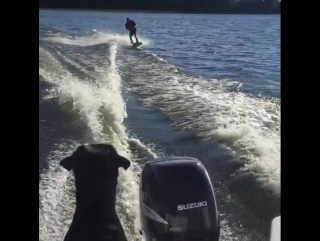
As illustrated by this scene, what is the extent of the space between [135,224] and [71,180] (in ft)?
1.19

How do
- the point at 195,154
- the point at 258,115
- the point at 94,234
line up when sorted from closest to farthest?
the point at 94,234 → the point at 195,154 → the point at 258,115

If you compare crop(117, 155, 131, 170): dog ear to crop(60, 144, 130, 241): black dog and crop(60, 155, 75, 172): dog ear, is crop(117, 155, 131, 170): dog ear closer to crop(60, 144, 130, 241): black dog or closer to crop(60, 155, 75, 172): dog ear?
crop(60, 144, 130, 241): black dog

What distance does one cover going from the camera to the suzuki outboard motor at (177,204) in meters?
1.68

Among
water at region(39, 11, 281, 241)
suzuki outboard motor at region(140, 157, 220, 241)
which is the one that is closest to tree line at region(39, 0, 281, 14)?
water at region(39, 11, 281, 241)

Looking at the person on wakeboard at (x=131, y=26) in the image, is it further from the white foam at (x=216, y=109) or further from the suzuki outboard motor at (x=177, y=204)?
the suzuki outboard motor at (x=177, y=204)

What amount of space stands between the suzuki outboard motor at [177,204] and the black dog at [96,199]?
0.14 metres

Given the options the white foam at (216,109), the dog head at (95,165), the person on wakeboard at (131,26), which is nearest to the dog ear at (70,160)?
the dog head at (95,165)

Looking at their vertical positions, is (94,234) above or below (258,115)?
below

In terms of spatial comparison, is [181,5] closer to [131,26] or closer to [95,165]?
[131,26]
